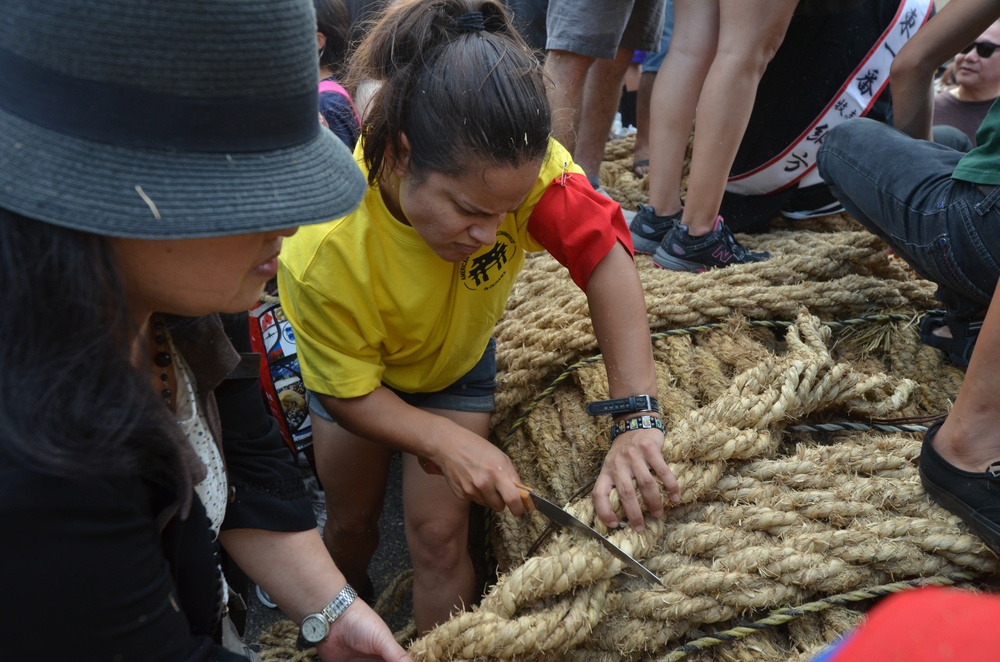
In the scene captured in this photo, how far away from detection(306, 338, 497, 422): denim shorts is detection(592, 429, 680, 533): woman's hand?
1.49 ft

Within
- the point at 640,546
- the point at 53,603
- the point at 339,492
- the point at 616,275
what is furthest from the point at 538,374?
the point at 53,603

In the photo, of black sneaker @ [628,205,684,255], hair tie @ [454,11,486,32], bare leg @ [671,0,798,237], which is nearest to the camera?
hair tie @ [454,11,486,32]

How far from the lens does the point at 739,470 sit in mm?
1592

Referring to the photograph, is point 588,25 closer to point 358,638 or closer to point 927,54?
point 927,54

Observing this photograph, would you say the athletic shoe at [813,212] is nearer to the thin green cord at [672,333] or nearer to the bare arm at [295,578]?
the thin green cord at [672,333]

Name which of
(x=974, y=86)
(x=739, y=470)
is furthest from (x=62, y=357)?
(x=974, y=86)

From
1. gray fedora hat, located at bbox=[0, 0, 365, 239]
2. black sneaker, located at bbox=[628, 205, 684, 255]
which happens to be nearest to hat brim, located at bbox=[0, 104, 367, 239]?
gray fedora hat, located at bbox=[0, 0, 365, 239]

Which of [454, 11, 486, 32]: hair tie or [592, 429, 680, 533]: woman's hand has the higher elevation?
[454, 11, 486, 32]: hair tie

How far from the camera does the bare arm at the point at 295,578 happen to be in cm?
138

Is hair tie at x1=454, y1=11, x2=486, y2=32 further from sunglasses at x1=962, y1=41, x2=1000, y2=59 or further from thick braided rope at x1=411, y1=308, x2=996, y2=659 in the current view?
sunglasses at x1=962, y1=41, x2=1000, y2=59

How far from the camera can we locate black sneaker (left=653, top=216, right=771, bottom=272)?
7.87 ft

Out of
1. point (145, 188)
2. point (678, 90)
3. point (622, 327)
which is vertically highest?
point (145, 188)

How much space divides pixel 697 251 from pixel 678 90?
51cm

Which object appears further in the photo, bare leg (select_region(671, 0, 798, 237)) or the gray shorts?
the gray shorts
